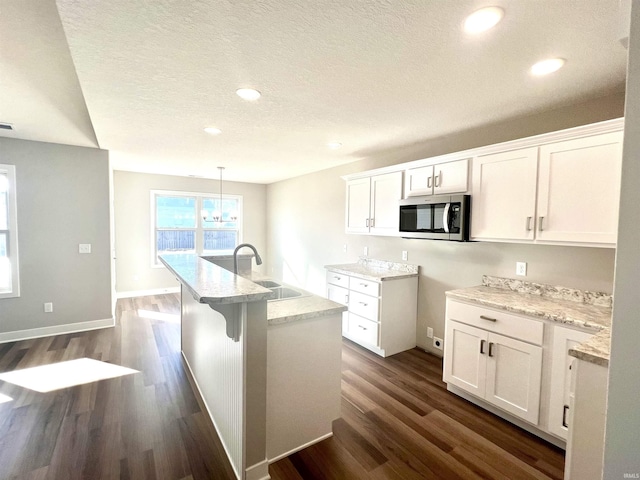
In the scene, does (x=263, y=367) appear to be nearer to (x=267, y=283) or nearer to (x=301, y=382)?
(x=301, y=382)

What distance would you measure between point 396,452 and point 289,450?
2.30 ft

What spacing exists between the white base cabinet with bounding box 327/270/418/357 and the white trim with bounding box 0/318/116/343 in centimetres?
338

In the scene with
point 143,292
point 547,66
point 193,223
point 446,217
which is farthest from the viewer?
point 193,223

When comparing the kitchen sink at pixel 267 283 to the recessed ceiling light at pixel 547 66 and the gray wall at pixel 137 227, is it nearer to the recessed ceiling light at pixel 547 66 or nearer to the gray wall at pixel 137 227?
the recessed ceiling light at pixel 547 66

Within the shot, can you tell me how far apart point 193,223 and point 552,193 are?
6184mm

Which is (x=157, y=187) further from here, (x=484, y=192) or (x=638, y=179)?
(x=638, y=179)

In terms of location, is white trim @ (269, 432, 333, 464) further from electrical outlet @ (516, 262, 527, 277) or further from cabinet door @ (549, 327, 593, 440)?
electrical outlet @ (516, 262, 527, 277)

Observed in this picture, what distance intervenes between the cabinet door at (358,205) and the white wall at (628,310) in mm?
3173

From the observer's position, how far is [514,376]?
2174 millimetres

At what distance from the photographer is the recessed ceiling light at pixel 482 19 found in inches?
50.8

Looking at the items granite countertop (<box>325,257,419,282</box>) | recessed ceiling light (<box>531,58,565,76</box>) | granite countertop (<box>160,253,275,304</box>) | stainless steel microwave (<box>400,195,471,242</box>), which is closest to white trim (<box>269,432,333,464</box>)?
granite countertop (<box>160,253,275,304</box>)

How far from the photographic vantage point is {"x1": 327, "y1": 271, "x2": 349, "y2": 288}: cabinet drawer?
3.77 metres

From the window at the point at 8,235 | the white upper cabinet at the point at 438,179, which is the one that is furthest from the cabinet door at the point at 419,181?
the window at the point at 8,235

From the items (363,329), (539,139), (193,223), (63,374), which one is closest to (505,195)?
(539,139)
